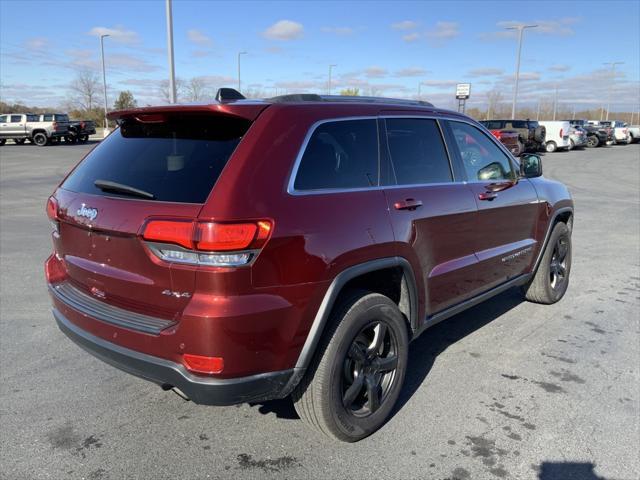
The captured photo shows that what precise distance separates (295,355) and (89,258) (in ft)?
4.04

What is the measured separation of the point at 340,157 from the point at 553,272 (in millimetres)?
3356

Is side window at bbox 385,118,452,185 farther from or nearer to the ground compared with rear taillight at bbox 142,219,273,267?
farther from the ground

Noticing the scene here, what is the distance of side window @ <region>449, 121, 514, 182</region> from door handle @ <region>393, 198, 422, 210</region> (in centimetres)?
84

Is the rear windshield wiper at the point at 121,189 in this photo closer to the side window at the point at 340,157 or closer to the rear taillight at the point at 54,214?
the rear taillight at the point at 54,214

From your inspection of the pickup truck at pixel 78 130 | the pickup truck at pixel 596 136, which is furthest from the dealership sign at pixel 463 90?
the pickup truck at pixel 78 130

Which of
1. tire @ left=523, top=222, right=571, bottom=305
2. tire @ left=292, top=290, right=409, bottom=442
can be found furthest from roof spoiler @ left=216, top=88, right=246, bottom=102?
tire @ left=523, top=222, right=571, bottom=305

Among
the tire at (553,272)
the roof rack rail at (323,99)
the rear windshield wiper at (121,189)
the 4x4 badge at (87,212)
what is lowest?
the tire at (553,272)

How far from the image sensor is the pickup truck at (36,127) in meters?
31.8

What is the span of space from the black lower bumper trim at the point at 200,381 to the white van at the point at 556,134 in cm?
3209

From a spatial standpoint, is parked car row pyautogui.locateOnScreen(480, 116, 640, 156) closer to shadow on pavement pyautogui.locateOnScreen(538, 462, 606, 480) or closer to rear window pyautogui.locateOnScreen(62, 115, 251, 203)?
shadow on pavement pyautogui.locateOnScreen(538, 462, 606, 480)

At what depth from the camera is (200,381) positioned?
239 centimetres

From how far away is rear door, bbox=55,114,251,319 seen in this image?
2.44 m

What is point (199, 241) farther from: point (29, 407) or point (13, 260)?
point (13, 260)

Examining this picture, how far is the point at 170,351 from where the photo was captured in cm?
245
